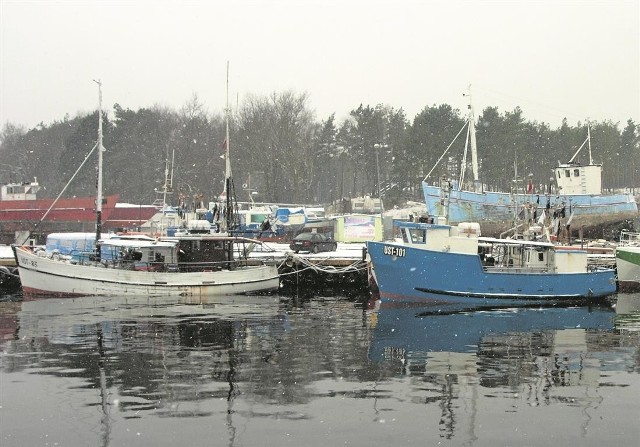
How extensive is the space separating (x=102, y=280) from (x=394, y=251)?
44.9 feet

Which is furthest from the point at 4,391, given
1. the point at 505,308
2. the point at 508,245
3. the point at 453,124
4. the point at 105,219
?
the point at 453,124

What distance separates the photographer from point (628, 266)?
3981 cm

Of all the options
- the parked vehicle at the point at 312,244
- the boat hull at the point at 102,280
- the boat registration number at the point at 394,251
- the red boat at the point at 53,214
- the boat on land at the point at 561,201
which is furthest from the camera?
the red boat at the point at 53,214

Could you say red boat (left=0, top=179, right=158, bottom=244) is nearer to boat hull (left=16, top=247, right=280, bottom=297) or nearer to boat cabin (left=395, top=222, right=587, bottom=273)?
boat hull (left=16, top=247, right=280, bottom=297)

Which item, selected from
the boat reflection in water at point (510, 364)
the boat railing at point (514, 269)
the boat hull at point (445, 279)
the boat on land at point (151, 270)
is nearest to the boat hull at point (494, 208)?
the boat railing at point (514, 269)

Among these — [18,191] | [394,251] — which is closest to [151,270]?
[394,251]

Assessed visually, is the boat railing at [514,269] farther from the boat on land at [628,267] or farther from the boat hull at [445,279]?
the boat on land at [628,267]

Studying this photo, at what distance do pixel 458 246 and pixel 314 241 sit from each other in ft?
53.0

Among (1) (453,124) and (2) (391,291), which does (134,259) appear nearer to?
(2) (391,291)

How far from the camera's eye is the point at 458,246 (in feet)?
108

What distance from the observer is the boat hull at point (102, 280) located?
34594mm

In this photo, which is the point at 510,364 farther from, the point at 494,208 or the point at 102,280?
the point at 494,208

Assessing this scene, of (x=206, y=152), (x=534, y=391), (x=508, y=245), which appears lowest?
(x=534, y=391)

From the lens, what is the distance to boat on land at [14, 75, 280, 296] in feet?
114
